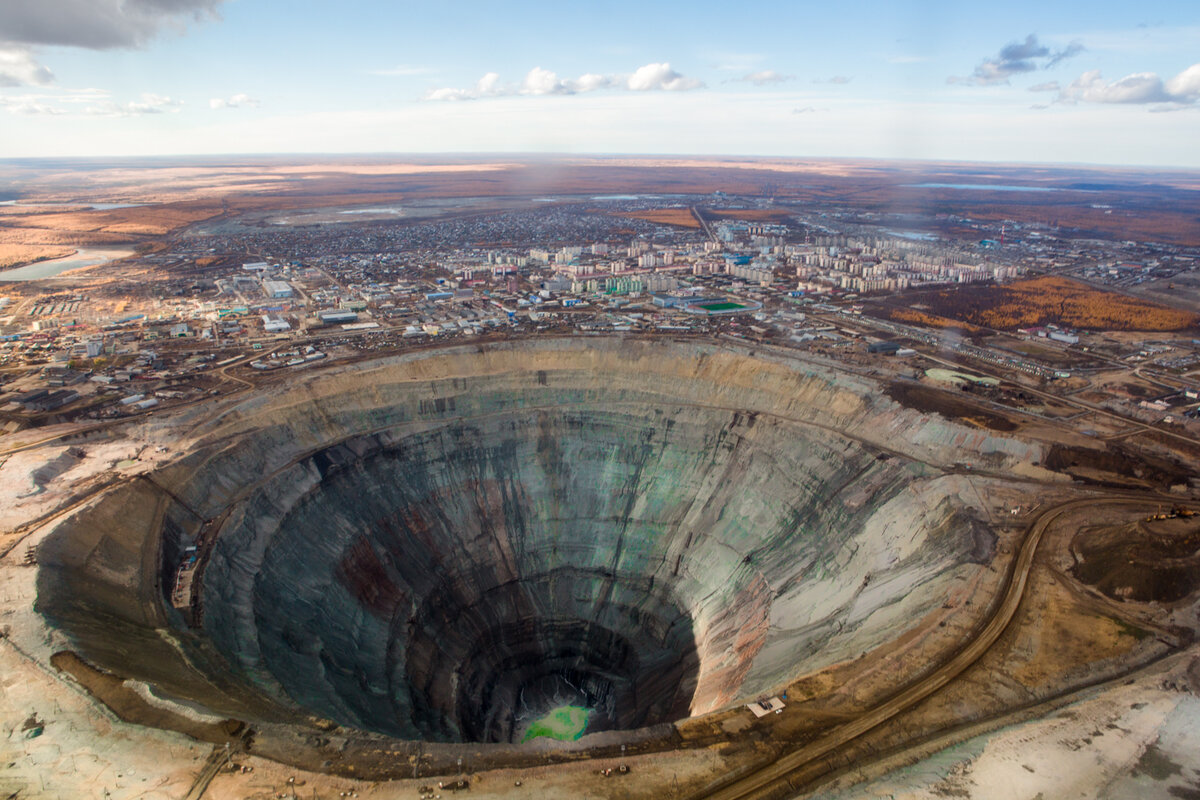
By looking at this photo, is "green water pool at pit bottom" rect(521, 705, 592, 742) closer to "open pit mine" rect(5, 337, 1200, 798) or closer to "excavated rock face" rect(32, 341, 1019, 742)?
"open pit mine" rect(5, 337, 1200, 798)

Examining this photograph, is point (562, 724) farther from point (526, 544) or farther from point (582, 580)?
point (526, 544)

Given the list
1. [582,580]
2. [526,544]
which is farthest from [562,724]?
[526,544]

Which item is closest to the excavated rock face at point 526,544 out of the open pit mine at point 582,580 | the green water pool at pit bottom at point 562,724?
the open pit mine at point 582,580

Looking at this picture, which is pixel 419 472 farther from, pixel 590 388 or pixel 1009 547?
pixel 1009 547

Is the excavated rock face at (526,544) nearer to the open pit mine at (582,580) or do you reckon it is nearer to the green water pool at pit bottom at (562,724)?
the open pit mine at (582,580)

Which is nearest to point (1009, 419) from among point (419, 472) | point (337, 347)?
point (419, 472)
